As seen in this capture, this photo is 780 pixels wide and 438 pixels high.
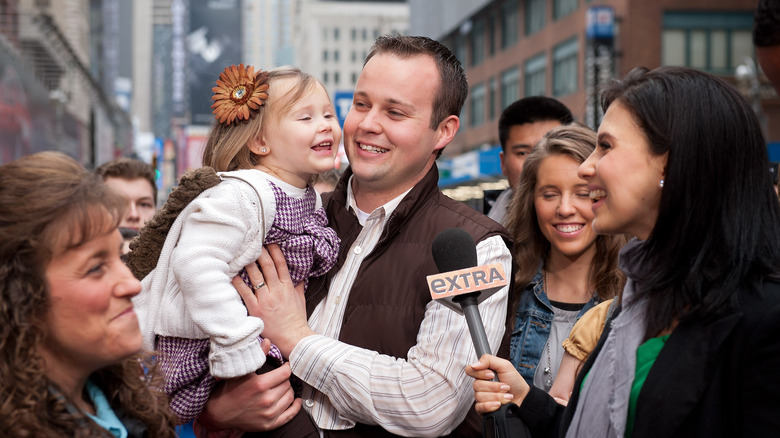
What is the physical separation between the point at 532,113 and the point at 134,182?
11.1 feet

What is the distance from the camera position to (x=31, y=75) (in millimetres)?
25125

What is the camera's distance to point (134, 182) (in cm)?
784

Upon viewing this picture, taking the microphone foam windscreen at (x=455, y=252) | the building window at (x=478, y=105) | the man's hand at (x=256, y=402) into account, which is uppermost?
the building window at (x=478, y=105)

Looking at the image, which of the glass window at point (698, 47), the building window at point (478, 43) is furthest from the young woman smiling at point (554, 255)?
the building window at point (478, 43)

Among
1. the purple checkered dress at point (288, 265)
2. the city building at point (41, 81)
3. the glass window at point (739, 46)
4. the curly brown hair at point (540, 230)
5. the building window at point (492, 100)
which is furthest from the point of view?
the building window at point (492, 100)

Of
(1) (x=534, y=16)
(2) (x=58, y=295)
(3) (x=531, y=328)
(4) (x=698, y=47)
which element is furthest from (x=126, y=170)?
(1) (x=534, y=16)

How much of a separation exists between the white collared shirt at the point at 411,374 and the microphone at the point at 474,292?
0.35m

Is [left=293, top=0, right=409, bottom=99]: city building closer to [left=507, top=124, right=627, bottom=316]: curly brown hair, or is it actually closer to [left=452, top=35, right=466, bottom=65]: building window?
[left=452, top=35, right=466, bottom=65]: building window

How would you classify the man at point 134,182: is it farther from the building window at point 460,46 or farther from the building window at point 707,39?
the building window at point 460,46

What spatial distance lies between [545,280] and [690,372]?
2.30 metres

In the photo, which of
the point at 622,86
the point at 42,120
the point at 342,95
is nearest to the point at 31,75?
the point at 42,120

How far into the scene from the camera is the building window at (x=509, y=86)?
54.3 m

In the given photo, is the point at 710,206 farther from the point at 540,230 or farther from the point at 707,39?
the point at 707,39

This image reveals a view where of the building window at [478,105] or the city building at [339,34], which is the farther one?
the city building at [339,34]
